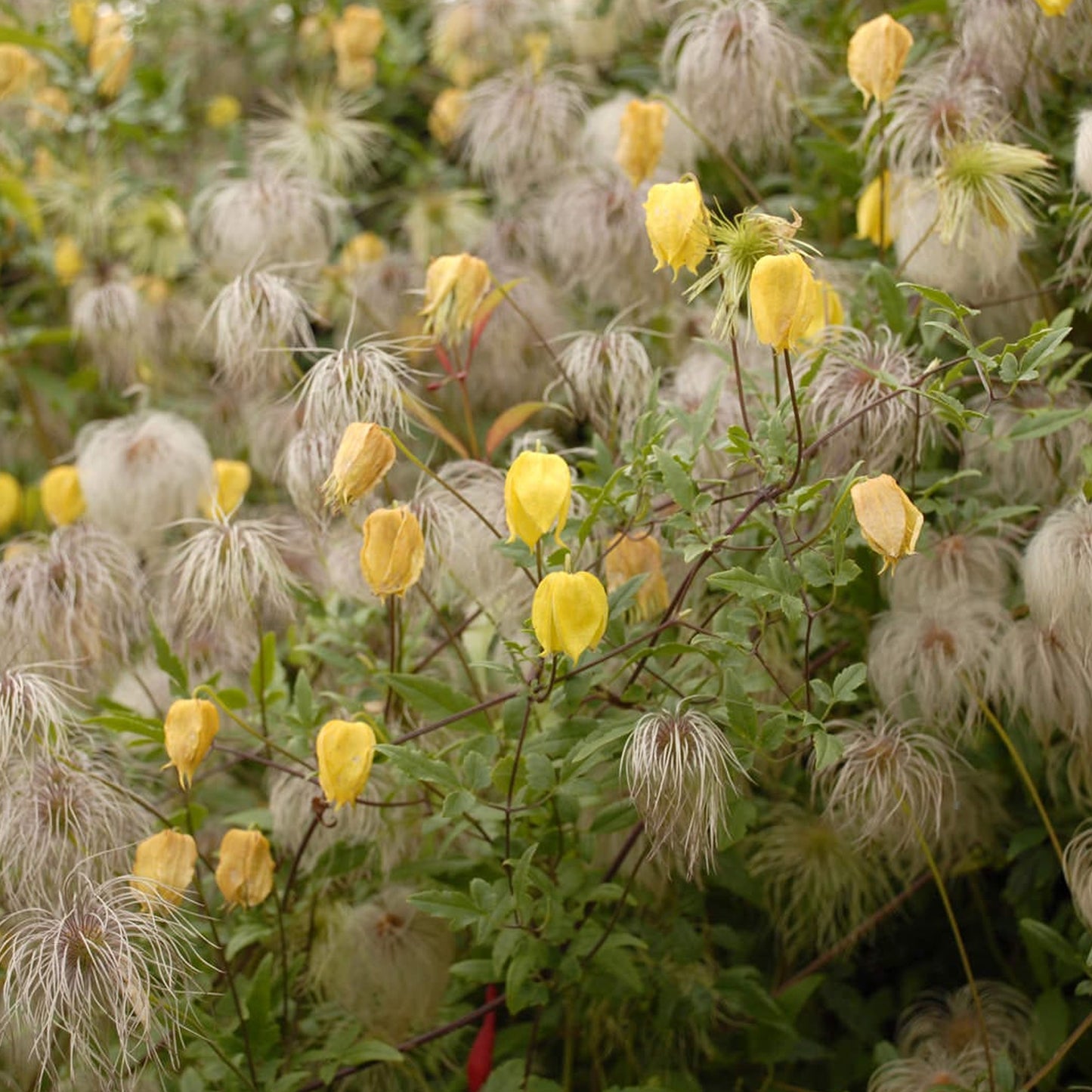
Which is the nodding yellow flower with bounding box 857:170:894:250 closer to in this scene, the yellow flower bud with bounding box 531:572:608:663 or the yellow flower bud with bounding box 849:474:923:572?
the yellow flower bud with bounding box 849:474:923:572

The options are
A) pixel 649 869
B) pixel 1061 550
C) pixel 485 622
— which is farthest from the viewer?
pixel 485 622

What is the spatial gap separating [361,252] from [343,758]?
48.4 inches

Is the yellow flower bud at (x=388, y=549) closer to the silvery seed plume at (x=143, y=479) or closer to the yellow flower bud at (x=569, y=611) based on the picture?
the yellow flower bud at (x=569, y=611)

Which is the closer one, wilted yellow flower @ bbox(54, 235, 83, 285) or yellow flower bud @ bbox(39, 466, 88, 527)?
yellow flower bud @ bbox(39, 466, 88, 527)

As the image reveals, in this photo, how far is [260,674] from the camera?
1.46 metres

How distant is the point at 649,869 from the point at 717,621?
1.31 feet

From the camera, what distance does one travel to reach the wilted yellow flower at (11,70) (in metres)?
2.37

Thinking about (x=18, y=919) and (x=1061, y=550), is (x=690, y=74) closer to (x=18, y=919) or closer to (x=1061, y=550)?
(x=1061, y=550)

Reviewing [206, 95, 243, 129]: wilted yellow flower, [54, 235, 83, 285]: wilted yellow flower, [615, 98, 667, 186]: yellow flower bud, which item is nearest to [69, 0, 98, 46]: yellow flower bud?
[206, 95, 243, 129]: wilted yellow flower

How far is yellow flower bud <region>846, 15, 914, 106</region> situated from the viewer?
1461 mm

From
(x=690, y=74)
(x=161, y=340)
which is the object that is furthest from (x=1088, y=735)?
(x=161, y=340)

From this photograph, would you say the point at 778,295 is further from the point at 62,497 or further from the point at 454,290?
the point at 62,497

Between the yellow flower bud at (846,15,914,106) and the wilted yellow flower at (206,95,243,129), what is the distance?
1526mm

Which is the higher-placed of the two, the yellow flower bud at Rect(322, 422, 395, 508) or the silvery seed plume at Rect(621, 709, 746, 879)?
the yellow flower bud at Rect(322, 422, 395, 508)
